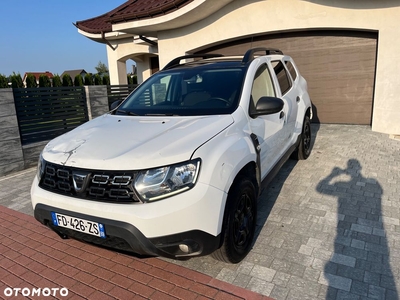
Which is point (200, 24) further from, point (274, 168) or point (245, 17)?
point (274, 168)

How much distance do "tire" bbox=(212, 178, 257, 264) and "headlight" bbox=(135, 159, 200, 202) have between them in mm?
438

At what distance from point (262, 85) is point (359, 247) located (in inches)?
79.9

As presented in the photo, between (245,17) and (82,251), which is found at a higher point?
(245,17)

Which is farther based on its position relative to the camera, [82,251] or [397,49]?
[397,49]

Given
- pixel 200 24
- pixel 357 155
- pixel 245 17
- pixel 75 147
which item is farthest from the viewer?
pixel 200 24

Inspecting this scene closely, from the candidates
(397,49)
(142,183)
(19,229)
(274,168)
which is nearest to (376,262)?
(274,168)

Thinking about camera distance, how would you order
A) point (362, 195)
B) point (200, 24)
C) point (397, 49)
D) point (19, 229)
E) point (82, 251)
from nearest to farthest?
point (82, 251) < point (19, 229) < point (362, 195) < point (397, 49) < point (200, 24)

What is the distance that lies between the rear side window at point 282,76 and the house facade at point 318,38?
363cm

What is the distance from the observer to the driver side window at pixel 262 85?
10.9 feet

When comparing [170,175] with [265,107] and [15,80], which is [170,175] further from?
[15,80]

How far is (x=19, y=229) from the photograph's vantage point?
149 inches

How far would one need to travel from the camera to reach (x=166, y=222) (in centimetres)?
212

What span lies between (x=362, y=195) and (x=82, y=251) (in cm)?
360

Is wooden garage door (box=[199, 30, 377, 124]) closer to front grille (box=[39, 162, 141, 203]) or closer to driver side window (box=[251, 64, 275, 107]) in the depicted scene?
driver side window (box=[251, 64, 275, 107])
